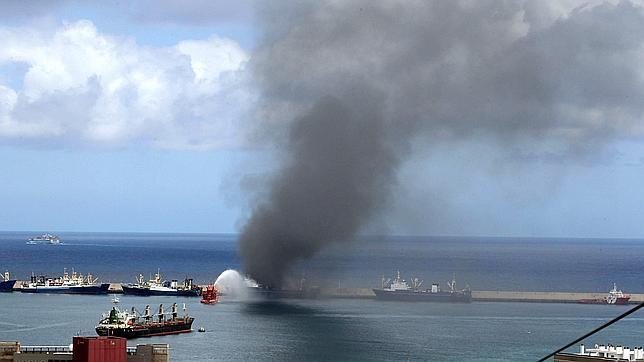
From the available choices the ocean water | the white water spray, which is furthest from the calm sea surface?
the white water spray

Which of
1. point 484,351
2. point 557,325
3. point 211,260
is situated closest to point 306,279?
point 557,325

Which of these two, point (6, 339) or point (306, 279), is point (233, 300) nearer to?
point (306, 279)

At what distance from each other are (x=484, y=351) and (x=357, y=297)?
51434 mm

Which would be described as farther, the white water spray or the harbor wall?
the white water spray

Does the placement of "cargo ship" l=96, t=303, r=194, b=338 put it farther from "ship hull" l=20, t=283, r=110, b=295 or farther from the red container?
"ship hull" l=20, t=283, r=110, b=295

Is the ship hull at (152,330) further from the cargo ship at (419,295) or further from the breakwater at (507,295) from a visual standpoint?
the breakwater at (507,295)

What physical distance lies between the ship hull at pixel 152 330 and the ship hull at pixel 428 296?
1380 inches

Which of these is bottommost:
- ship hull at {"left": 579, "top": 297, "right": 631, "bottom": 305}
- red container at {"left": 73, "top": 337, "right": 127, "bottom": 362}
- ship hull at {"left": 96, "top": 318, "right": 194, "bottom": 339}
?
ship hull at {"left": 96, "top": 318, "right": 194, "bottom": 339}

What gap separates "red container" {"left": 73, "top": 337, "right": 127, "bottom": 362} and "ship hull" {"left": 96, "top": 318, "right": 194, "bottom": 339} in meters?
32.0

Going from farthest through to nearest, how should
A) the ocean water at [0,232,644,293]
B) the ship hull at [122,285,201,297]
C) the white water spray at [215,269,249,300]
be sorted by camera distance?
the ocean water at [0,232,644,293] → the white water spray at [215,269,249,300] → the ship hull at [122,285,201,297]

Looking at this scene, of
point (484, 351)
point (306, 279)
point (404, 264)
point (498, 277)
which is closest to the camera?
point (484, 351)

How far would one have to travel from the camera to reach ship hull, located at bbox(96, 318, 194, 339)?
7067cm

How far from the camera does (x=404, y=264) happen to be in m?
176

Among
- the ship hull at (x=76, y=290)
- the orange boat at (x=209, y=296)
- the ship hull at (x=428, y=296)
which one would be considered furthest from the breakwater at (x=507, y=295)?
the orange boat at (x=209, y=296)
